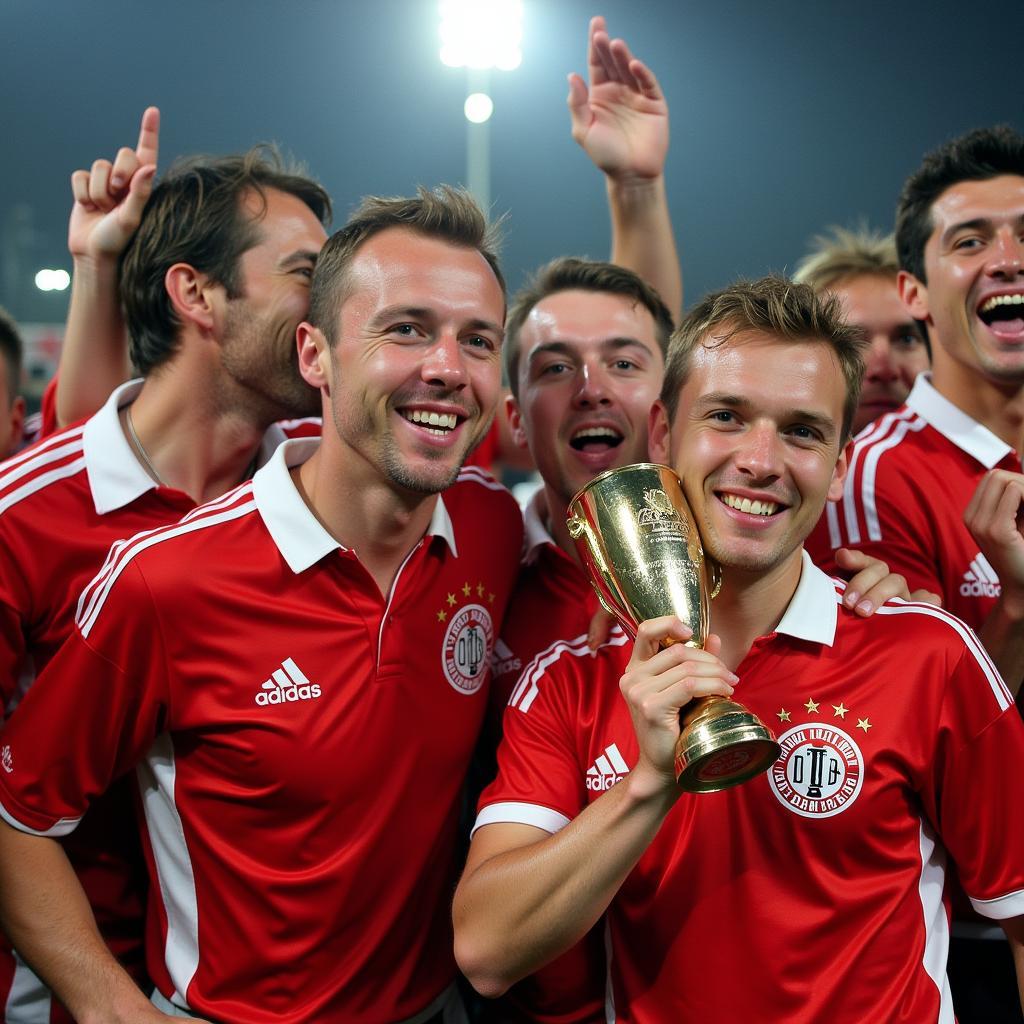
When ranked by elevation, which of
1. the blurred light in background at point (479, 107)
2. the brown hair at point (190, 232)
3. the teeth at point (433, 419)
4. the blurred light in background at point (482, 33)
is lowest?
the teeth at point (433, 419)

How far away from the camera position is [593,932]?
5.46 feet

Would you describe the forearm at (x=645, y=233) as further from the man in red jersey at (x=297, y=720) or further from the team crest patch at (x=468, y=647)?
the team crest patch at (x=468, y=647)

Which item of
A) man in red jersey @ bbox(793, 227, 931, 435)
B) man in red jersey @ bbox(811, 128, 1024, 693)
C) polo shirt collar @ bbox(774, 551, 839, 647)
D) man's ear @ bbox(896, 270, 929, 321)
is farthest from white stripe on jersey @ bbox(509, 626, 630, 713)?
man in red jersey @ bbox(793, 227, 931, 435)

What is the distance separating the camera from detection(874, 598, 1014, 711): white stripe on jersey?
146 centimetres

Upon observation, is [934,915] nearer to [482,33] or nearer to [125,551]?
[125,551]

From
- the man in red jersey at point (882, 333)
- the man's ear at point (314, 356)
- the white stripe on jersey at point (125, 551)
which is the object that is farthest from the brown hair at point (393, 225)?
the man in red jersey at point (882, 333)

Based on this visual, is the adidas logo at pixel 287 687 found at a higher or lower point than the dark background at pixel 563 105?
lower

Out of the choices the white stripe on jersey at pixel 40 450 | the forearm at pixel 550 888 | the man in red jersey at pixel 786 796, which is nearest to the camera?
the forearm at pixel 550 888

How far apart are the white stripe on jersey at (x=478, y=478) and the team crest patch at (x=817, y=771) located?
35.9 inches

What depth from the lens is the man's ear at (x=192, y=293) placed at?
7.18 feet

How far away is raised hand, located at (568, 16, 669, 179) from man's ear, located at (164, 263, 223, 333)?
99cm

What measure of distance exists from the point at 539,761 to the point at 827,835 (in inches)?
15.5

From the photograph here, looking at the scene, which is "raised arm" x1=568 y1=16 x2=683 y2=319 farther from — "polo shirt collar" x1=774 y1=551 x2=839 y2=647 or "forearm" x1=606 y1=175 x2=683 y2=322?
"polo shirt collar" x1=774 y1=551 x2=839 y2=647

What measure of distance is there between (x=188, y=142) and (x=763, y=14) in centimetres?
404
